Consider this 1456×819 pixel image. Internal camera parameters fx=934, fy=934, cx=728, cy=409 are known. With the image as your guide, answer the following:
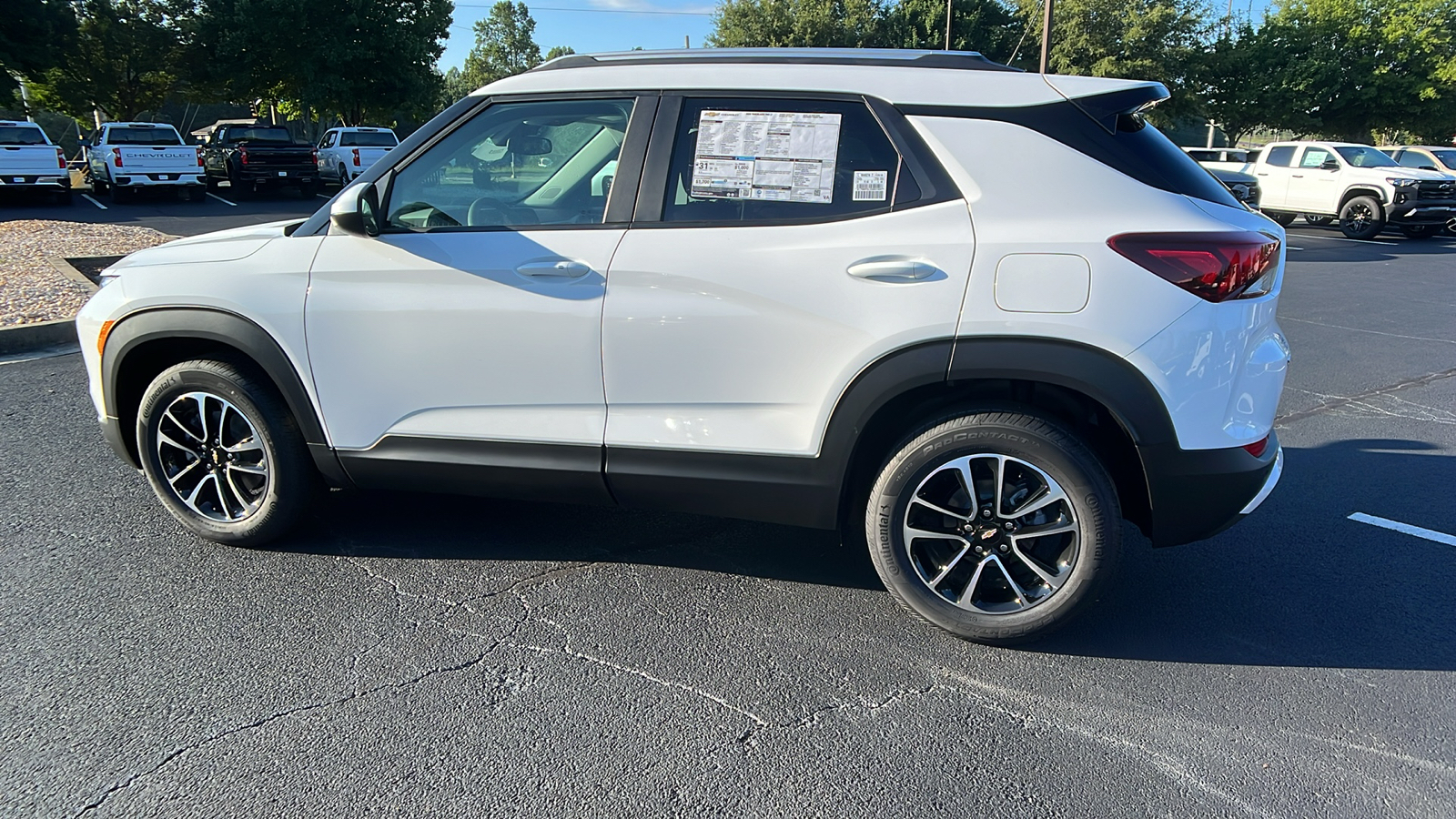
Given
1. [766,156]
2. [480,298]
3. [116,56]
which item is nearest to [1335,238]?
[766,156]

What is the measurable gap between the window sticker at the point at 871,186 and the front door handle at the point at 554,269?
3.02 feet

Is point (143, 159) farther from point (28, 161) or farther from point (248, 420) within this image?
point (248, 420)

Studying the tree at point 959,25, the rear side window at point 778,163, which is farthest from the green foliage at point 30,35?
the tree at point 959,25

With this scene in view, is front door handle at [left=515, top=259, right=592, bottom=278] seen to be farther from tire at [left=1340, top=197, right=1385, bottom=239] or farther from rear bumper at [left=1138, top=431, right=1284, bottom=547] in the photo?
tire at [left=1340, top=197, right=1385, bottom=239]

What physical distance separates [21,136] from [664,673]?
23.8m

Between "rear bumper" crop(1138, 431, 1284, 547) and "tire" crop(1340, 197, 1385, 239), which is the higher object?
"tire" crop(1340, 197, 1385, 239)

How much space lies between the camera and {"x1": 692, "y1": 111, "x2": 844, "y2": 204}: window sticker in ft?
9.98

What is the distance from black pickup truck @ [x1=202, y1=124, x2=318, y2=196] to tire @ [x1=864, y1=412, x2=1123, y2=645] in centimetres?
2252

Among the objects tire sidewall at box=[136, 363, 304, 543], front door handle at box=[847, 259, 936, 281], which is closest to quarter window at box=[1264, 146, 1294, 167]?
front door handle at box=[847, 259, 936, 281]

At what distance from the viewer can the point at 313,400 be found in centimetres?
349

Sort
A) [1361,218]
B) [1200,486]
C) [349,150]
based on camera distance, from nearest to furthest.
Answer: [1200,486] → [1361,218] → [349,150]

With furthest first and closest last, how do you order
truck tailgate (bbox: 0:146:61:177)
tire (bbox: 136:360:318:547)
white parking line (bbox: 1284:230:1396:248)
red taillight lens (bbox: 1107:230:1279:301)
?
truck tailgate (bbox: 0:146:61:177)
white parking line (bbox: 1284:230:1396:248)
tire (bbox: 136:360:318:547)
red taillight lens (bbox: 1107:230:1279:301)

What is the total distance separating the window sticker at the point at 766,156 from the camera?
3.04m

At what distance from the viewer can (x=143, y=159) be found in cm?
2059
